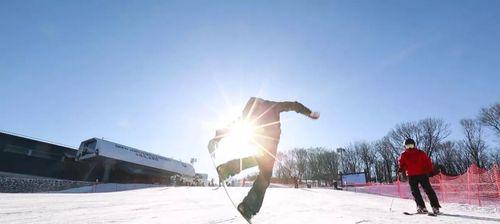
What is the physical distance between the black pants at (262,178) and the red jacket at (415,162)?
366 centimetres

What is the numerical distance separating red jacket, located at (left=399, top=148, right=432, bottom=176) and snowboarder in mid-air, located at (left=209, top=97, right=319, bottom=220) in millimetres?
3272

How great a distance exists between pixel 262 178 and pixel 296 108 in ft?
4.10

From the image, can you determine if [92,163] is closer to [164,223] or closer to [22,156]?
[22,156]

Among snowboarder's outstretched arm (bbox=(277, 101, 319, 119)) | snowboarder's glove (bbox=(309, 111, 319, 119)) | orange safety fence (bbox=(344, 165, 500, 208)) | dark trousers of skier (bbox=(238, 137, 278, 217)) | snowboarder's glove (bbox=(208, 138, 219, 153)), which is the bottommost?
orange safety fence (bbox=(344, 165, 500, 208))

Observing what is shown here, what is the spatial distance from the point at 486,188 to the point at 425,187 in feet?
32.1

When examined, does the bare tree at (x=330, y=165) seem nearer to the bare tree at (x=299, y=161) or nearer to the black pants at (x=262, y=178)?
the bare tree at (x=299, y=161)

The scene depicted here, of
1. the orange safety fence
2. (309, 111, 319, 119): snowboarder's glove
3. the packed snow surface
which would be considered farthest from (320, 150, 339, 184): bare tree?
(309, 111, 319, 119): snowboarder's glove

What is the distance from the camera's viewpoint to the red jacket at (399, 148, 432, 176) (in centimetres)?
621

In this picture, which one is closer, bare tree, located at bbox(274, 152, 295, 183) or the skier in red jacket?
the skier in red jacket

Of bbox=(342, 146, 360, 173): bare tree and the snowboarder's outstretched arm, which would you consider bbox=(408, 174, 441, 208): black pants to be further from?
bbox=(342, 146, 360, 173): bare tree

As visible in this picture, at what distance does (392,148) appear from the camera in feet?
241

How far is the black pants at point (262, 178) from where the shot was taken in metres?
3.68

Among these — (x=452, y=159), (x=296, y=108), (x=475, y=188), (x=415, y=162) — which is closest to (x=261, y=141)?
(x=296, y=108)

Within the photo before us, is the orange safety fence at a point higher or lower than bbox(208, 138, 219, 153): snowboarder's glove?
lower
